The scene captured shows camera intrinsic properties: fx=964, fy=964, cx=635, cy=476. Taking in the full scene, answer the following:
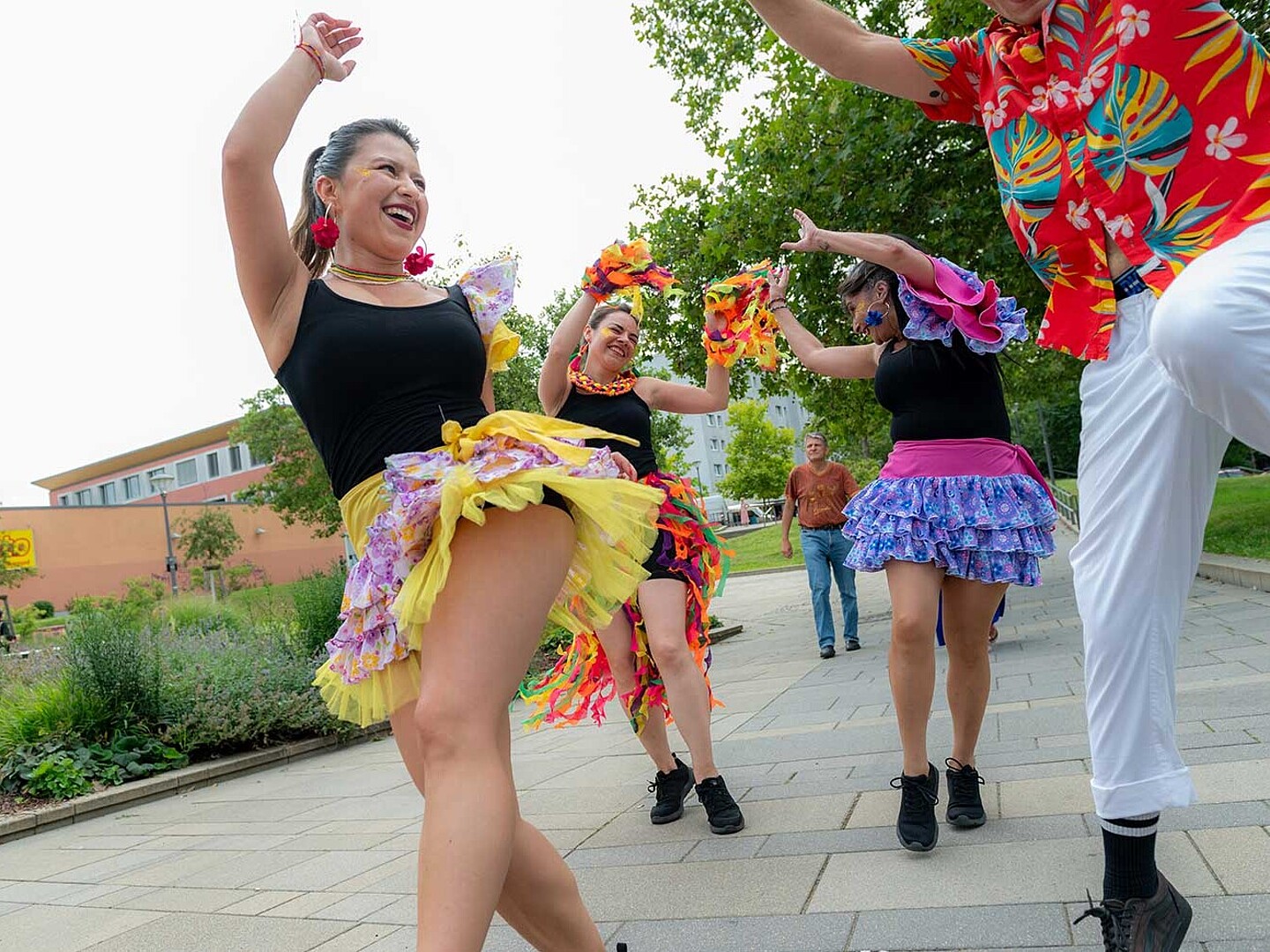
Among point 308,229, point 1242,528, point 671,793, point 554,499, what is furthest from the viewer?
point 1242,528

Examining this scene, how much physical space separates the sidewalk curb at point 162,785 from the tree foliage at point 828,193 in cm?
693

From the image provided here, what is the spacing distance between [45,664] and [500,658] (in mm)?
8597

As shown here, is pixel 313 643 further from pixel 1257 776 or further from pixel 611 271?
pixel 1257 776

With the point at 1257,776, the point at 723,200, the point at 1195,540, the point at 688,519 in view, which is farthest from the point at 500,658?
the point at 723,200

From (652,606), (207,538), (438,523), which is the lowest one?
(207,538)

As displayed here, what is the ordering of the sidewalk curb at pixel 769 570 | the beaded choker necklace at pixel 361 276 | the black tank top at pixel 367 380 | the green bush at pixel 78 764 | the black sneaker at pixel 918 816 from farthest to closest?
the sidewalk curb at pixel 769 570 → the green bush at pixel 78 764 → the black sneaker at pixel 918 816 → the beaded choker necklace at pixel 361 276 → the black tank top at pixel 367 380

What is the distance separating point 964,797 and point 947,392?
138cm

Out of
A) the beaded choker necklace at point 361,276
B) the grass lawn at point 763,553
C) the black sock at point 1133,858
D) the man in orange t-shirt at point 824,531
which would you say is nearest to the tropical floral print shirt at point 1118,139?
the black sock at point 1133,858

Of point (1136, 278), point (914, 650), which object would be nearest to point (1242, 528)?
point (914, 650)

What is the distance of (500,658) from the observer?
1829 mm

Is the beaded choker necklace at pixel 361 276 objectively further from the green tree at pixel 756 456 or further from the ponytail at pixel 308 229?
the green tree at pixel 756 456

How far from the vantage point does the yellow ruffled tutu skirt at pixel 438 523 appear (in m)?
1.90

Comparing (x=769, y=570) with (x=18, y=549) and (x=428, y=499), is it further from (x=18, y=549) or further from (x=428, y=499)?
(x=428, y=499)

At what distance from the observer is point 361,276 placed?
7.56 feet
